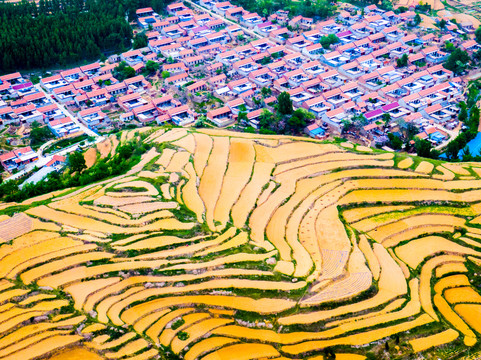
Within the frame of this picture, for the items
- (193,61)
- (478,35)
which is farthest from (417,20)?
(193,61)

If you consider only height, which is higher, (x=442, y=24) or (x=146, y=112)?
(x=442, y=24)

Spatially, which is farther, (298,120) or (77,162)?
(298,120)

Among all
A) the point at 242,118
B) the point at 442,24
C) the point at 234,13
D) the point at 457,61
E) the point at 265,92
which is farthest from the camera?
the point at 234,13

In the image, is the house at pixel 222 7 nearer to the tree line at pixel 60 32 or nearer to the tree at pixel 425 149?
the tree line at pixel 60 32

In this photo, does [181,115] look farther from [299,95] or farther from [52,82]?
[52,82]

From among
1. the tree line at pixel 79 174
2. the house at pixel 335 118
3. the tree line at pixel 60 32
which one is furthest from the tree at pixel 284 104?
the tree line at pixel 60 32

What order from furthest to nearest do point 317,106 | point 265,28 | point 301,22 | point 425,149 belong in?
1. point 301,22
2. point 265,28
3. point 317,106
4. point 425,149

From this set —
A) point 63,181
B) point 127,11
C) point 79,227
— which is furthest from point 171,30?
point 79,227

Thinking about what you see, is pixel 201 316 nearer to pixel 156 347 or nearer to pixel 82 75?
pixel 156 347
